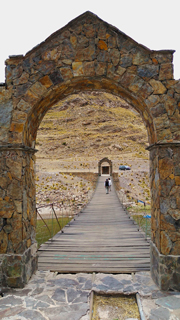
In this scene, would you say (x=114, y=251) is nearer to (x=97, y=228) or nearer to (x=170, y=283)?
(x=170, y=283)

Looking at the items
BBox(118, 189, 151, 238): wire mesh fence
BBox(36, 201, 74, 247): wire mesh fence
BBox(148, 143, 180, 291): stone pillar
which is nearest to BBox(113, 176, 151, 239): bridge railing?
BBox(118, 189, 151, 238): wire mesh fence

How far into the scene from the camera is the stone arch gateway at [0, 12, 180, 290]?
4.58m

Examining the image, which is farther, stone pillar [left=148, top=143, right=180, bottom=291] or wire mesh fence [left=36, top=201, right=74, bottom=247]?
wire mesh fence [left=36, top=201, right=74, bottom=247]

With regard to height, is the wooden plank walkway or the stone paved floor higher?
the wooden plank walkway

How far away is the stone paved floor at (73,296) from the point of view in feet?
12.3

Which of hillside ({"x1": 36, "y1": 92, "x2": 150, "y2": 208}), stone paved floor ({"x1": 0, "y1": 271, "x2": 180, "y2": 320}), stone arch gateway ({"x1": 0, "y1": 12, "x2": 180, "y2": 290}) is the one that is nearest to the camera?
stone paved floor ({"x1": 0, "y1": 271, "x2": 180, "y2": 320})

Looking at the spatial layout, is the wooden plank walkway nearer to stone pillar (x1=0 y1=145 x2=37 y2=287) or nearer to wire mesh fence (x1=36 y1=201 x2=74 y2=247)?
wire mesh fence (x1=36 y1=201 x2=74 y2=247)

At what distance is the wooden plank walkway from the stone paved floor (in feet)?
1.28

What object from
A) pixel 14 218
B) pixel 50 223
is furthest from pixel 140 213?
pixel 14 218

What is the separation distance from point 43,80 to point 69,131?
223 feet

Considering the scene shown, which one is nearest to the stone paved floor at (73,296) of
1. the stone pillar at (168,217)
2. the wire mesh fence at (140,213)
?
the stone pillar at (168,217)

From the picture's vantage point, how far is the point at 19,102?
4.89 m

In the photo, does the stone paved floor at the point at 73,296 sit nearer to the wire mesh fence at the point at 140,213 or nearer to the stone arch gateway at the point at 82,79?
the stone arch gateway at the point at 82,79

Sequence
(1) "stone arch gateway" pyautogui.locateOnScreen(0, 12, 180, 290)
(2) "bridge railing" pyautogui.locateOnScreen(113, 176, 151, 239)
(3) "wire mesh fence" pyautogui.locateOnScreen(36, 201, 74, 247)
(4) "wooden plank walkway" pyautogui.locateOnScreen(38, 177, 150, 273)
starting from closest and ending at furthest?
(1) "stone arch gateway" pyautogui.locateOnScreen(0, 12, 180, 290) < (4) "wooden plank walkway" pyautogui.locateOnScreen(38, 177, 150, 273) < (3) "wire mesh fence" pyautogui.locateOnScreen(36, 201, 74, 247) < (2) "bridge railing" pyautogui.locateOnScreen(113, 176, 151, 239)
